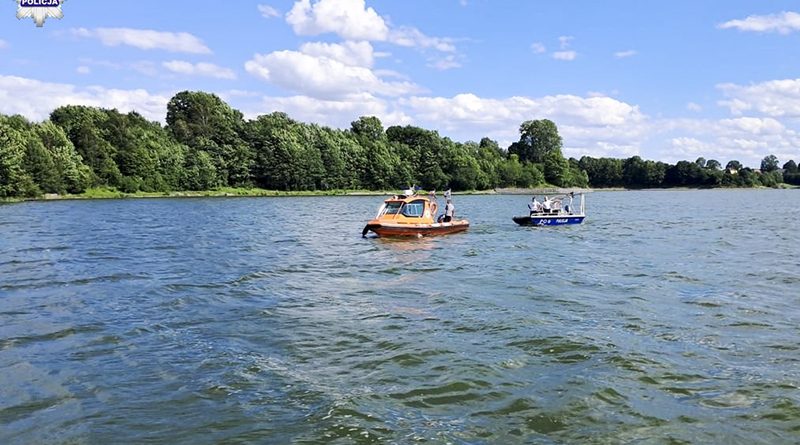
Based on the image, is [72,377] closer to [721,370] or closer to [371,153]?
[721,370]

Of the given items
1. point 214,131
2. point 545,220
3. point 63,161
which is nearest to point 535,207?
point 545,220

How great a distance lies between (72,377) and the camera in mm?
10758

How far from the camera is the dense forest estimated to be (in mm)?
95562

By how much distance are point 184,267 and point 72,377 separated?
1479cm

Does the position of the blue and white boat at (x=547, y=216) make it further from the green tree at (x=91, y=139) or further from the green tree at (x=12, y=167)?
the green tree at (x=91, y=139)

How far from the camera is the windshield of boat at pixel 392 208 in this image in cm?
3806

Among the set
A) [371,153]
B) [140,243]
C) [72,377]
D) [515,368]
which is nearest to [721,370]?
[515,368]

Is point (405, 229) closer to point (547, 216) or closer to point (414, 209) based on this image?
point (414, 209)

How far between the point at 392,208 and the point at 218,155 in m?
95.2

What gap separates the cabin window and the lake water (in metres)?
11.0

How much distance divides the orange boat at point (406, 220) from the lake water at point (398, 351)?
30.2 feet

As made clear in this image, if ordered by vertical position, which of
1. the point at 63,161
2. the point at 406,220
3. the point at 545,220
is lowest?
the point at 545,220

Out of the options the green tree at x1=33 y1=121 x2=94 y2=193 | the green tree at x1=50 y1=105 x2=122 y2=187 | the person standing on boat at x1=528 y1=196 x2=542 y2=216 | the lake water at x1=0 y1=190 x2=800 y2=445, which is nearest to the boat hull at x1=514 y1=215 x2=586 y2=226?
the person standing on boat at x1=528 y1=196 x2=542 y2=216

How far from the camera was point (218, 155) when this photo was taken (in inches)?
4916
